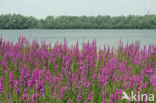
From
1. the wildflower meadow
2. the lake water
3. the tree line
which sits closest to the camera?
the wildflower meadow

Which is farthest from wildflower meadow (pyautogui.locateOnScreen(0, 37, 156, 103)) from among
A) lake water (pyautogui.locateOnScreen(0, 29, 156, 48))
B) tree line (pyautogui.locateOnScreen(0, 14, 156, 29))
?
tree line (pyautogui.locateOnScreen(0, 14, 156, 29))

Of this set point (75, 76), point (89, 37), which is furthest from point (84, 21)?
point (75, 76)

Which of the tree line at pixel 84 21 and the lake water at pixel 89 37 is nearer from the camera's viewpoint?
the lake water at pixel 89 37

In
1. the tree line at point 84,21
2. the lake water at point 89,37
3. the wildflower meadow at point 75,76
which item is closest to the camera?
the wildflower meadow at point 75,76

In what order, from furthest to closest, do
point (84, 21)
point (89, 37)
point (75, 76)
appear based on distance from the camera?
point (84, 21) → point (89, 37) → point (75, 76)

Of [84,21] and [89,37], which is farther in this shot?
[84,21]

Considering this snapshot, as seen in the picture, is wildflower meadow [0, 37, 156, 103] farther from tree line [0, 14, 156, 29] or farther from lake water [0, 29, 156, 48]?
tree line [0, 14, 156, 29]

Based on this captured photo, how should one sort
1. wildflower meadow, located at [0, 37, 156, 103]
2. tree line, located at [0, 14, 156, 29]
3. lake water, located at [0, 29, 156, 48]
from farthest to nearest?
tree line, located at [0, 14, 156, 29] → lake water, located at [0, 29, 156, 48] → wildflower meadow, located at [0, 37, 156, 103]

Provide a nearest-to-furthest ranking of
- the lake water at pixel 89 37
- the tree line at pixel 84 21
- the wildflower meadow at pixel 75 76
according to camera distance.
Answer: the wildflower meadow at pixel 75 76, the lake water at pixel 89 37, the tree line at pixel 84 21

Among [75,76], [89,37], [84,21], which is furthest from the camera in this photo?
[84,21]

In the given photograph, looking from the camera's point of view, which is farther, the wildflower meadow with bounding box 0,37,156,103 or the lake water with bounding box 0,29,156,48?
the lake water with bounding box 0,29,156,48

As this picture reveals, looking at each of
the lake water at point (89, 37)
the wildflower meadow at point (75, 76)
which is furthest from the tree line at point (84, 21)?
the wildflower meadow at point (75, 76)

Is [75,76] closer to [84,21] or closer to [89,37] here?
[89,37]

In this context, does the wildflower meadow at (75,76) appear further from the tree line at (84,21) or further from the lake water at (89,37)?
the tree line at (84,21)
